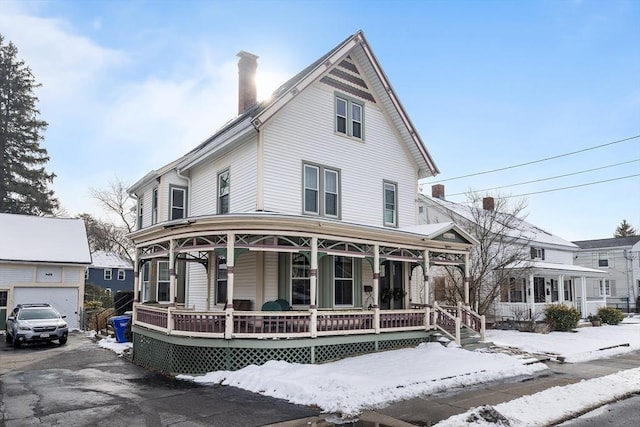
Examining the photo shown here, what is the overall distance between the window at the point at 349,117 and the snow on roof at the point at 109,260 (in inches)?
1686

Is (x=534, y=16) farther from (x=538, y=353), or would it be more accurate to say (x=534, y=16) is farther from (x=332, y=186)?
(x=538, y=353)

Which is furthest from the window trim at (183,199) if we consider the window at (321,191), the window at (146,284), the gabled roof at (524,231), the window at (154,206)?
the gabled roof at (524,231)

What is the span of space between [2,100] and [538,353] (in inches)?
2140

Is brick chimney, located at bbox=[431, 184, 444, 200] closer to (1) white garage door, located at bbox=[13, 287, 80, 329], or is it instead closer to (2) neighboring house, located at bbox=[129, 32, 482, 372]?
(2) neighboring house, located at bbox=[129, 32, 482, 372]

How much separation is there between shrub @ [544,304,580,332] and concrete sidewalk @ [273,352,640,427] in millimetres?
8832

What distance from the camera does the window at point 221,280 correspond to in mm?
16316

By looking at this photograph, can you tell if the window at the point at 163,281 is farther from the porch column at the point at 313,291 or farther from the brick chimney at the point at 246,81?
the porch column at the point at 313,291

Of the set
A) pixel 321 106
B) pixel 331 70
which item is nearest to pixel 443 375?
pixel 321 106

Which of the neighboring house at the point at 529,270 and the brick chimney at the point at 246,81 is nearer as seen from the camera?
the brick chimney at the point at 246,81

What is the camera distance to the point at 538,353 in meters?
16.0

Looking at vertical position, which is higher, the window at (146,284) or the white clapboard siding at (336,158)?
the white clapboard siding at (336,158)

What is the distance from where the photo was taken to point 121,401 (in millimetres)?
9836

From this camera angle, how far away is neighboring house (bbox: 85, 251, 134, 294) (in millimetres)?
52406

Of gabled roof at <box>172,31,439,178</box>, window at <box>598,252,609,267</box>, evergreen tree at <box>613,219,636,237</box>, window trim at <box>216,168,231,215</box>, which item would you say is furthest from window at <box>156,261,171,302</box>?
evergreen tree at <box>613,219,636,237</box>
